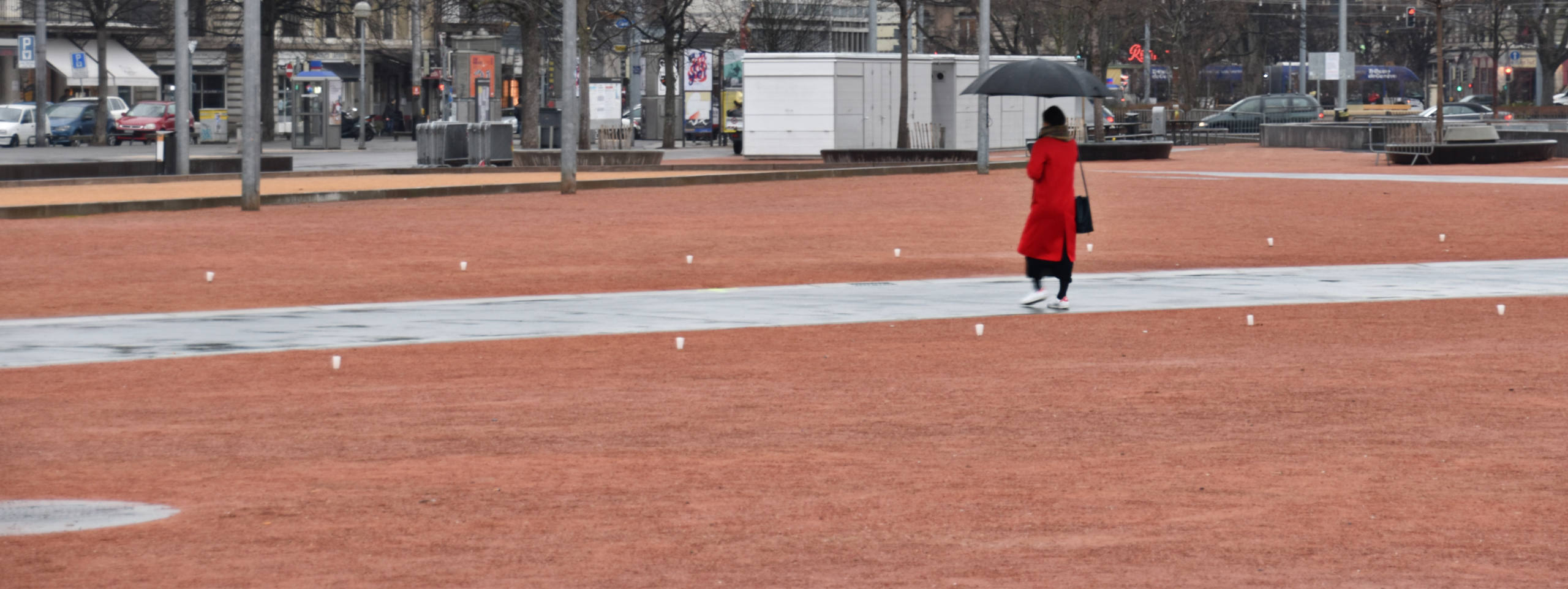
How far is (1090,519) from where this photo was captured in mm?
6637

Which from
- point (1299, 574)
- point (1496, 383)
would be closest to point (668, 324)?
point (1496, 383)

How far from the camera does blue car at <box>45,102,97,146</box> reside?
59.6 meters

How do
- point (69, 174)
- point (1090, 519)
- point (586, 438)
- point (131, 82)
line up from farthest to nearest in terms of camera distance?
1. point (131, 82)
2. point (69, 174)
3. point (586, 438)
4. point (1090, 519)

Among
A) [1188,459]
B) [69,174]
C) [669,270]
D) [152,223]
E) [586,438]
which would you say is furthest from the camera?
[69,174]

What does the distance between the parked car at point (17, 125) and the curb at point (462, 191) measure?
91.5ft

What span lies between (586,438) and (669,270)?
835cm

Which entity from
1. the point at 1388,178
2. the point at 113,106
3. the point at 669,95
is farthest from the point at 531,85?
the point at 113,106

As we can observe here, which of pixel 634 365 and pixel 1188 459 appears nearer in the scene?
pixel 1188 459

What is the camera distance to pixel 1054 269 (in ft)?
45.6

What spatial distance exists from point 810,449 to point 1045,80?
11670mm

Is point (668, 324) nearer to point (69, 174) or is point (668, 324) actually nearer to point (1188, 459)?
point (1188, 459)

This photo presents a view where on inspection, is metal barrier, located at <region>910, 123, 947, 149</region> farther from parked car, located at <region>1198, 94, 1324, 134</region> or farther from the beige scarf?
the beige scarf

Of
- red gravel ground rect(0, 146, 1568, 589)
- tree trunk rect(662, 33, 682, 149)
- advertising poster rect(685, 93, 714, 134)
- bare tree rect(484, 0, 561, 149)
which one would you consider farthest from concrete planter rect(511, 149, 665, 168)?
advertising poster rect(685, 93, 714, 134)

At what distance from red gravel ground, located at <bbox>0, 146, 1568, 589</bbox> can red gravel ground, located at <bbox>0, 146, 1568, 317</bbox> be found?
19 centimetres
